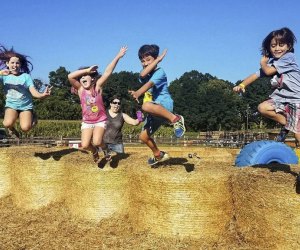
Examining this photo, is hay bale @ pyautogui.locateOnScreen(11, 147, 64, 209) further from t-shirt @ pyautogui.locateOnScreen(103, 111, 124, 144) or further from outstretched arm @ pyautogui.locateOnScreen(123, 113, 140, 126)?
outstretched arm @ pyautogui.locateOnScreen(123, 113, 140, 126)

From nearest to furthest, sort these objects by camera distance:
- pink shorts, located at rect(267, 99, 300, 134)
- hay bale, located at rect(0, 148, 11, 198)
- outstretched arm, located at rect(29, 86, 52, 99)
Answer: pink shorts, located at rect(267, 99, 300, 134) < outstretched arm, located at rect(29, 86, 52, 99) < hay bale, located at rect(0, 148, 11, 198)

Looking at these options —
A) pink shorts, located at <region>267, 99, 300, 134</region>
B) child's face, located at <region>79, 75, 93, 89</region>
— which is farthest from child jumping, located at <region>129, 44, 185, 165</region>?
pink shorts, located at <region>267, 99, 300, 134</region>

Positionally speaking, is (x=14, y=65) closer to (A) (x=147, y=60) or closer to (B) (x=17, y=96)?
(B) (x=17, y=96)

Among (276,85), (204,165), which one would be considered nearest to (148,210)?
(204,165)

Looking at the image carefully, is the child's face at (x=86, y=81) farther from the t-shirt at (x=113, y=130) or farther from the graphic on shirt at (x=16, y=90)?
the t-shirt at (x=113, y=130)

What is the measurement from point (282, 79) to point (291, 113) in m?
0.43

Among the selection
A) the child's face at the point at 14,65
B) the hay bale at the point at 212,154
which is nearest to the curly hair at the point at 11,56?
the child's face at the point at 14,65

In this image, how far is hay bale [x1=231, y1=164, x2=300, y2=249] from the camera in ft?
17.1

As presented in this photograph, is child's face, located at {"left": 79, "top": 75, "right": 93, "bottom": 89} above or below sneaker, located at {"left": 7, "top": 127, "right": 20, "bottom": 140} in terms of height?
above

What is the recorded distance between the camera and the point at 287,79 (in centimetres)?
513

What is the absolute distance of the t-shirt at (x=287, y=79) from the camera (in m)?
5.09

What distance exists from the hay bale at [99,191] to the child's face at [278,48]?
3088 mm

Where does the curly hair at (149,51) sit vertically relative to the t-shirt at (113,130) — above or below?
above

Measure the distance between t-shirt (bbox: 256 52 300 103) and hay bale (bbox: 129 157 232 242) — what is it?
1392 millimetres
